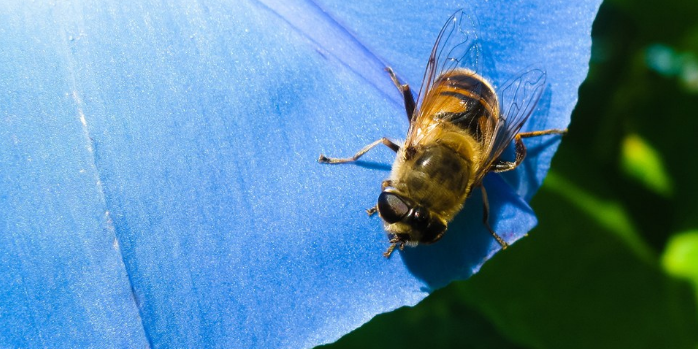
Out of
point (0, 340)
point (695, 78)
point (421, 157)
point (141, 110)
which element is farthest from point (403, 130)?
point (695, 78)

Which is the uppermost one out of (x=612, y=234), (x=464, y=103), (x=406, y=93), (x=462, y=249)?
(x=406, y=93)

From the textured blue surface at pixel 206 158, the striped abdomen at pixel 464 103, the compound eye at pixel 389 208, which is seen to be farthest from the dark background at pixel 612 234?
the textured blue surface at pixel 206 158

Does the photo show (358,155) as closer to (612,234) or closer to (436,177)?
(436,177)

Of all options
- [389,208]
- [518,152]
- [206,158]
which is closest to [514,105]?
[518,152]

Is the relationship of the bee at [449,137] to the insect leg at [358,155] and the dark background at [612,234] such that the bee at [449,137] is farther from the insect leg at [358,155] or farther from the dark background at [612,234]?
the dark background at [612,234]

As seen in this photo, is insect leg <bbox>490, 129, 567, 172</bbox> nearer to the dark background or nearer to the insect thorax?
the insect thorax

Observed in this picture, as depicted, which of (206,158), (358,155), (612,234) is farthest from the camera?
(612,234)

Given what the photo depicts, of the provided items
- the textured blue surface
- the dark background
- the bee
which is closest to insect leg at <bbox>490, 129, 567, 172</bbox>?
the bee
